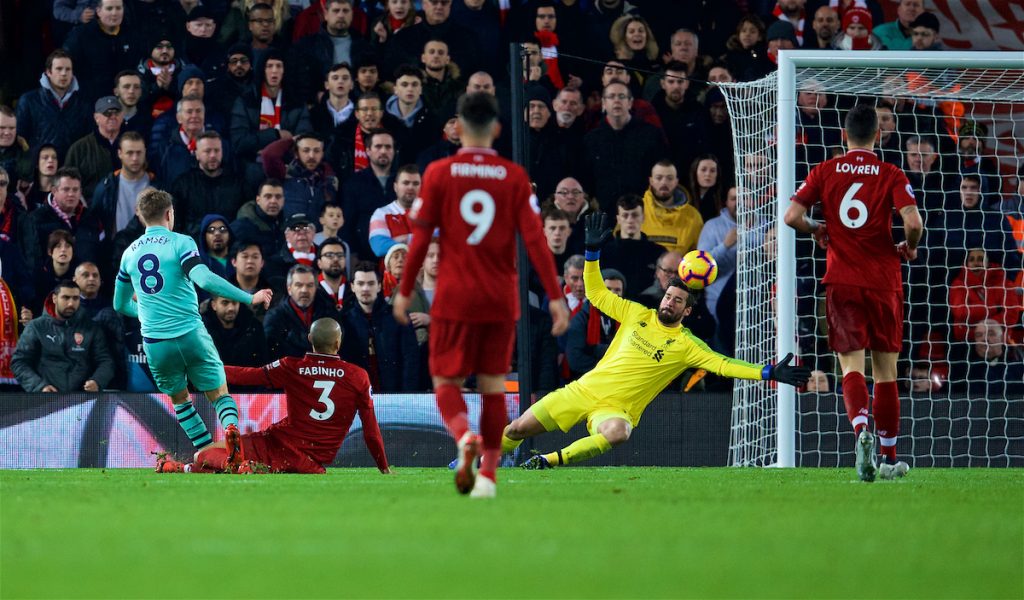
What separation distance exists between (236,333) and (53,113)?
3.34 meters

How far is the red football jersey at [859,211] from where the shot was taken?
8727 mm

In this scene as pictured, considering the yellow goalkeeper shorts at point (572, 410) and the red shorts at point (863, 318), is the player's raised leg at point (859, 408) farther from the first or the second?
the yellow goalkeeper shorts at point (572, 410)

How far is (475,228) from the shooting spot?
6590 mm

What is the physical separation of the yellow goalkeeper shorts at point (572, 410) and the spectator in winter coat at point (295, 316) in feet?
10.6

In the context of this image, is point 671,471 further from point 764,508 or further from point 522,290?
point 764,508

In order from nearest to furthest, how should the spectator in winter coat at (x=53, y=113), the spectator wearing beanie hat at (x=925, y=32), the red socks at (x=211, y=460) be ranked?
1. the red socks at (x=211, y=460)
2. the spectator in winter coat at (x=53, y=113)
3. the spectator wearing beanie hat at (x=925, y=32)

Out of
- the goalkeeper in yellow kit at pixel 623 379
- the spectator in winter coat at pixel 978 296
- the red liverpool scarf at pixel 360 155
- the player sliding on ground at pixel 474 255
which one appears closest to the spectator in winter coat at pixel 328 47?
the red liverpool scarf at pixel 360 155

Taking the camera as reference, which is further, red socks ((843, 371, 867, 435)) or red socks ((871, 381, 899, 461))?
red socks ((871, 381, 899, 461))

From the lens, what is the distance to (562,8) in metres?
15.3

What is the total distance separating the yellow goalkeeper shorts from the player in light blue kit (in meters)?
2.28

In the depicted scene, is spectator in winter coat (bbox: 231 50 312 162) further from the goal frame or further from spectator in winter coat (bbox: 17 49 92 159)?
the goal frame

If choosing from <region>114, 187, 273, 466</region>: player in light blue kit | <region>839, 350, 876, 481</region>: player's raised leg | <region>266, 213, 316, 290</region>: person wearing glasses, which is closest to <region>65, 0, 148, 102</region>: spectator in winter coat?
<region>266, 213, 316, 290</region>: person wearing glasses

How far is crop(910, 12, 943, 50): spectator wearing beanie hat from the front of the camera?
14.9 metres

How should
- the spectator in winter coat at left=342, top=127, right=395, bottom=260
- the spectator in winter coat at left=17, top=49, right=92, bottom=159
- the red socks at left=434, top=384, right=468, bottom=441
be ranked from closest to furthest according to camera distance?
the red socks at left=434, top=384, right=468, bottom=441 < the spectator in winter coat at left=342, top=127, right=395, bottom=260 < the spectator in winter coat at left=17, top=49, right=92, bottom=159
